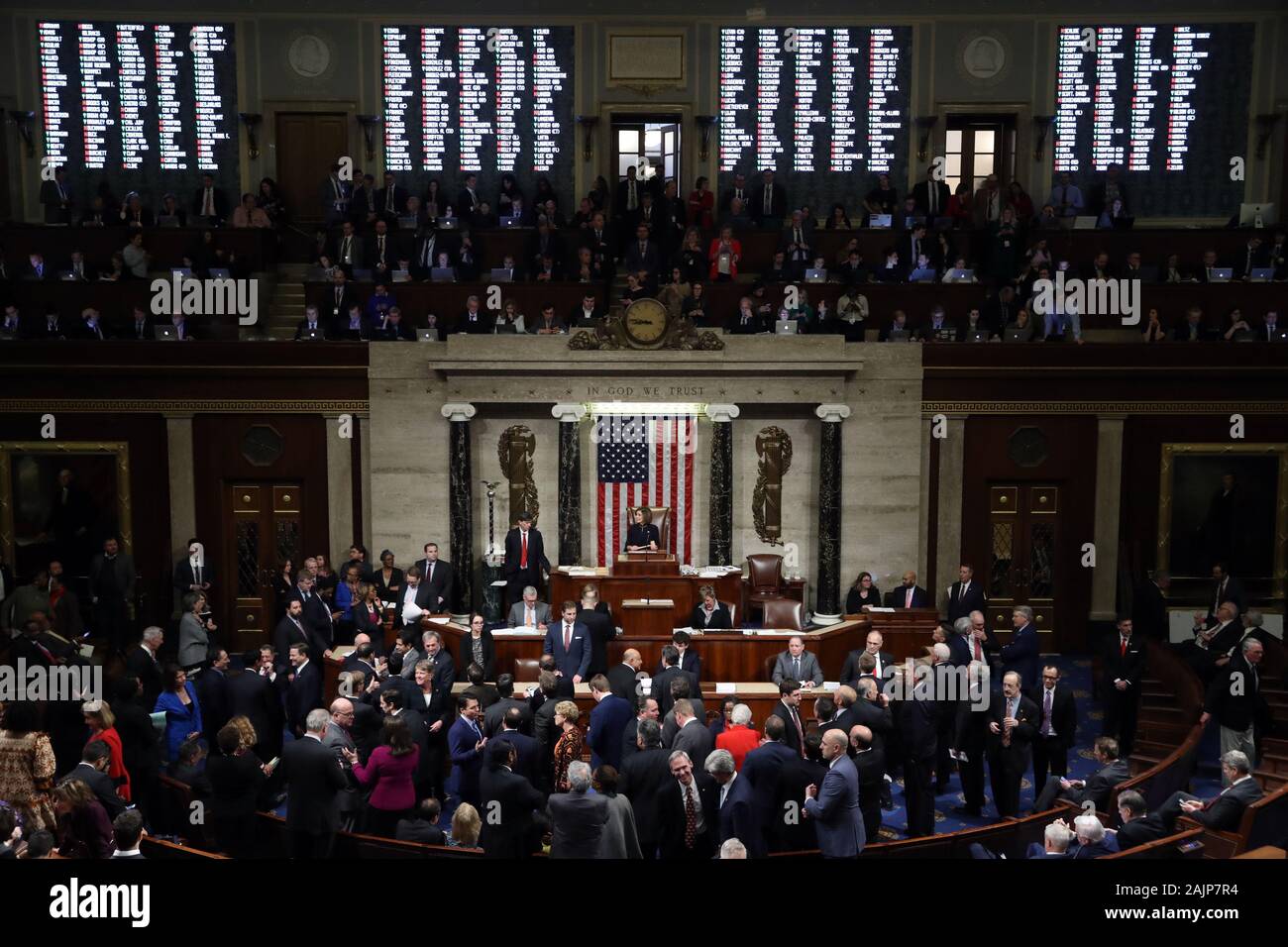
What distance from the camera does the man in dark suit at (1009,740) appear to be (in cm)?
1067

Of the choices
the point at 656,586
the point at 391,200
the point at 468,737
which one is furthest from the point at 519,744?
the point at 391,200

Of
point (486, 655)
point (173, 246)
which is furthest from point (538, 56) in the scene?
point (486, 655)

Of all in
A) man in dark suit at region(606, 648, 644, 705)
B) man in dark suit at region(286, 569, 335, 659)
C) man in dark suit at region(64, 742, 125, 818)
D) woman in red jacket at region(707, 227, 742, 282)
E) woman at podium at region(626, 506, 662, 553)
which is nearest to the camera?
man in dark suit at region(64, 742, 125, 818)

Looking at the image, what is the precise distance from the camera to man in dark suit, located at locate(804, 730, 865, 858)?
828 cm

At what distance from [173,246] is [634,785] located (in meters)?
13.8

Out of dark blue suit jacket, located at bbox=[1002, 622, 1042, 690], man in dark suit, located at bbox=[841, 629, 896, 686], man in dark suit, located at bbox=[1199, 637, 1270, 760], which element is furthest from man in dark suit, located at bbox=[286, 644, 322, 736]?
man in dark suit, located at bbox=[1199, 637, 1270, 760]

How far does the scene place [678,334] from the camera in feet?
55.2

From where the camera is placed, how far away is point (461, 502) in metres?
17.2

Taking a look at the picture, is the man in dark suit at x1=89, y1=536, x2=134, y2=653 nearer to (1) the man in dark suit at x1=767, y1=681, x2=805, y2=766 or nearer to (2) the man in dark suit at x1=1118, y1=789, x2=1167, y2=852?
(1) the man in dark suit at x1=767, y1=681, x2=805, y2=766

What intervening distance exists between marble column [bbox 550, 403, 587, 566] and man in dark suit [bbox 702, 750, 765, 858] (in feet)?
27.8

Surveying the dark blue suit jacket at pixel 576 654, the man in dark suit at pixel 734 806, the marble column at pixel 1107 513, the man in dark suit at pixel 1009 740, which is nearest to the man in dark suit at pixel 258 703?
the dark blue suit jacket at pixel 576 654

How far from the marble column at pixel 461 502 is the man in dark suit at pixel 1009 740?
8212 mm

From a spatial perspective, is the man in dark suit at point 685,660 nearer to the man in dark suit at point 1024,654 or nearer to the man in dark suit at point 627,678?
the man in dark suit at point 627,678

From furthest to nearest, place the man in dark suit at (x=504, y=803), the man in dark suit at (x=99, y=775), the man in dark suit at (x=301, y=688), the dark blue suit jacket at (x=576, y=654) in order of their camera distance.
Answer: the dark blue suit jacket at (x=576, y=654)
the man in dark suit at (x=301, y=688)
the man in dark suit at (x=99, y=775)
the man in dark suit at (x=504, y=803)
